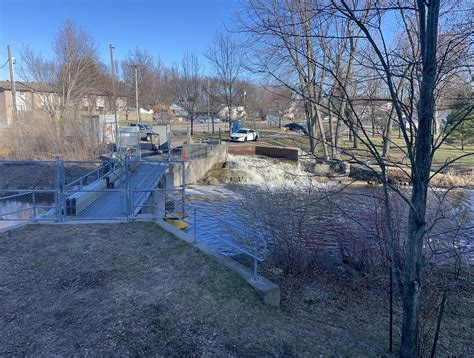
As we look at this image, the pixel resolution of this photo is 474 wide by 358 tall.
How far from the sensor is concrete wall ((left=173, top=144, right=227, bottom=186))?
788 inches

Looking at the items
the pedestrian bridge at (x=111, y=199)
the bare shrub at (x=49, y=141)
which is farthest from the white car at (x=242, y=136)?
the pedestrian bridge at (x=111, y=199)

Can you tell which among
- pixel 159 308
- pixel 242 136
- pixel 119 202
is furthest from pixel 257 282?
pixel 242 136

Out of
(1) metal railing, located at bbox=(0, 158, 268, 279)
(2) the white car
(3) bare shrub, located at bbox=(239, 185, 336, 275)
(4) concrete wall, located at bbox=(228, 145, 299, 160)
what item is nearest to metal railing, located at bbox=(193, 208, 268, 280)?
(1) metal railing, located at bbox=(0, 158, 268, 279)

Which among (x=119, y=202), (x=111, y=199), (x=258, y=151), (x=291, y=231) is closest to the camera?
(x=291, y=231)

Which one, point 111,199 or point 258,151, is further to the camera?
point 258,151

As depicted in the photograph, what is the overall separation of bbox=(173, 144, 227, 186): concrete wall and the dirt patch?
39.3 ft

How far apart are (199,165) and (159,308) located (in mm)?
17336

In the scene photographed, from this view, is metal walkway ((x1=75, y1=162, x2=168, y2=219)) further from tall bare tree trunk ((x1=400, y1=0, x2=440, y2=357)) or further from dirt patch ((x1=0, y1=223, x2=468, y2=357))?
tall bare tree trunk ((x1=400, y1=0, x2=440, y2=357))

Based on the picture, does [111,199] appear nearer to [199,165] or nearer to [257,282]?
[257,282]

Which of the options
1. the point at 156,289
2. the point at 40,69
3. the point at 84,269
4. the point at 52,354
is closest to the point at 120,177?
the point at 84,269

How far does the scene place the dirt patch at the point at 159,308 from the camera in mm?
4262

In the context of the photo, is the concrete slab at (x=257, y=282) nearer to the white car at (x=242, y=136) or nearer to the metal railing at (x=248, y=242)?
the metal railing at (x=248, y=242)

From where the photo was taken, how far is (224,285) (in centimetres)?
568

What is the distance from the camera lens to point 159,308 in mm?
4961
